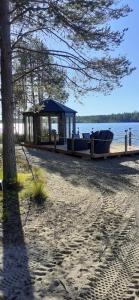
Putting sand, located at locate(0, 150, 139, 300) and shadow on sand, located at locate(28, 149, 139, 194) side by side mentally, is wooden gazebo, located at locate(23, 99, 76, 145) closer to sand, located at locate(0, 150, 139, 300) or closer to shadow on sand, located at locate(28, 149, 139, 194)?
shadow on sand, located at locate(28, 149, 139, 194)

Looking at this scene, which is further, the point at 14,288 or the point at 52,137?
the point at 52,137

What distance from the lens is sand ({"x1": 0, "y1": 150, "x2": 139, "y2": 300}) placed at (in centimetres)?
395

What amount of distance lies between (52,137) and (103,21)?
13184 millimetres

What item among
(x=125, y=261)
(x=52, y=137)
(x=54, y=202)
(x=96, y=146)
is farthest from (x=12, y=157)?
(x=52, y=137)

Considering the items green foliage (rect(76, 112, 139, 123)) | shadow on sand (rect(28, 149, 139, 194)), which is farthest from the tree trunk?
green foliage (rect(76, 112, 139, 123))

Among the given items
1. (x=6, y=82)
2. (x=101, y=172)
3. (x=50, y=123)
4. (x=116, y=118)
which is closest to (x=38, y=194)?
(x=6, y=82)

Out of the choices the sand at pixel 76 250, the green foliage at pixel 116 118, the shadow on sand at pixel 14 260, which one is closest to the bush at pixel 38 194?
the sand at pixel 76 250

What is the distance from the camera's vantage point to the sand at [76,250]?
395 cm

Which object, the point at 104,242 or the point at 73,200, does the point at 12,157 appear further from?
the point at 104,242

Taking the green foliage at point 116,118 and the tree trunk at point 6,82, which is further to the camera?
the green foliage at point 116,118

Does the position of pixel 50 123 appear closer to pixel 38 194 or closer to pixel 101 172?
pixel 101 172

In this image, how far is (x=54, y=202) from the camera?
7.62 metres

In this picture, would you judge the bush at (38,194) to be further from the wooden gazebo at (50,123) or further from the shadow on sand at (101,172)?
the wooden gazebo at (50,123)

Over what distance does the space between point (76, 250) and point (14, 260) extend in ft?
2.70
